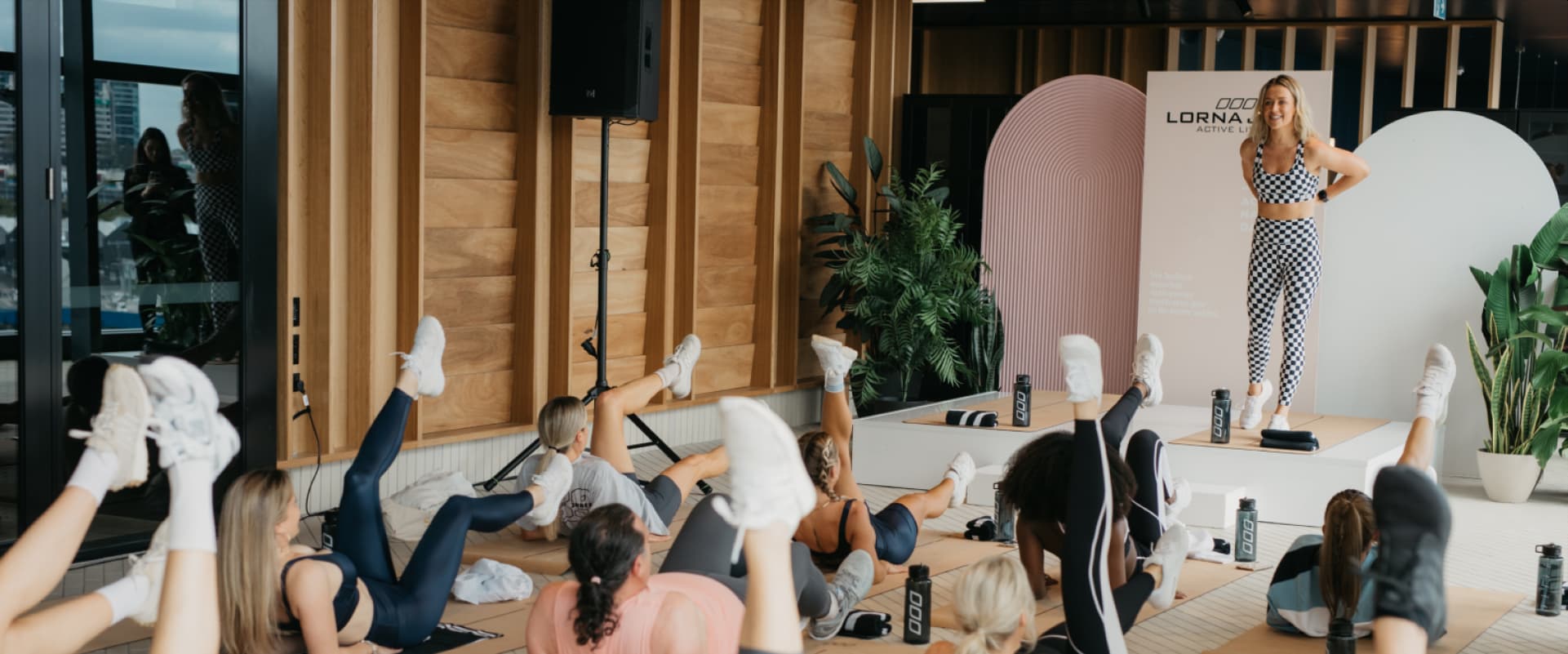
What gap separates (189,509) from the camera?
1799 mm

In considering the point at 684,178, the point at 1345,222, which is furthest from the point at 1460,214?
the point at 684,178

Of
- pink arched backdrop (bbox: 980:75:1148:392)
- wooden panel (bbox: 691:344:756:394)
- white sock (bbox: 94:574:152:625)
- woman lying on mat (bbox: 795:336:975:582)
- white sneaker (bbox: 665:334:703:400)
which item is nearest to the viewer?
white sock (bbox: 94:574:152:625)

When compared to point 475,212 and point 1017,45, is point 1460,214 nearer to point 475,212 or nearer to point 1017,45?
point 1017,45

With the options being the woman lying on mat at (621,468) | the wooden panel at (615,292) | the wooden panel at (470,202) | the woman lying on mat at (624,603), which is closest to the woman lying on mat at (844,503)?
the woman lying on mat at (621,468)

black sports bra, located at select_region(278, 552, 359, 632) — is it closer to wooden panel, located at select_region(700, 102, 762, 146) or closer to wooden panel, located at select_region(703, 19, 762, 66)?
wooden panel, located at select_region(700, 102, 762, 146)

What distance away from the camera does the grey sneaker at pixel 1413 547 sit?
1.91m

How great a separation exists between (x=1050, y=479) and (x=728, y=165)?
4.52 metres

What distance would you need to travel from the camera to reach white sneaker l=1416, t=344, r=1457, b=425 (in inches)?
174

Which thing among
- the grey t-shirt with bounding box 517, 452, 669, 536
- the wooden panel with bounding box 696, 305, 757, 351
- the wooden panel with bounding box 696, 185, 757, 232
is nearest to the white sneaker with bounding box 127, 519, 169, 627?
the grey t-shirt with bounding box 517, 452, 669, 536

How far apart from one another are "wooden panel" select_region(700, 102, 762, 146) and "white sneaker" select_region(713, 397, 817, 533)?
652 centimetres

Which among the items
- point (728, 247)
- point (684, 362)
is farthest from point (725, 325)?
point (684, 362)

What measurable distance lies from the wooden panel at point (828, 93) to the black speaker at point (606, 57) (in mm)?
2085

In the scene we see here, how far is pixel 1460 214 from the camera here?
7793mm

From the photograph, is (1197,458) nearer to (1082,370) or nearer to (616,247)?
(616,247)
